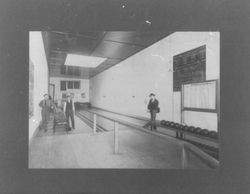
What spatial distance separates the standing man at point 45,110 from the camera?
87cm

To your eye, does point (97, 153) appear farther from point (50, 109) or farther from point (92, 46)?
point (92, 46)

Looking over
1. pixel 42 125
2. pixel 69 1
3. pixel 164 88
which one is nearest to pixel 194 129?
pixel 164 88

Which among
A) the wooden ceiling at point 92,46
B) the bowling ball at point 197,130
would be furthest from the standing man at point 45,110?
the bowling ball at point 197,130

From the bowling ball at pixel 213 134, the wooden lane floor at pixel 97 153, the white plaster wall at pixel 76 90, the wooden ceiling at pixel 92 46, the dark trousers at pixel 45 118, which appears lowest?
the wooden lane floor at pixel 97 153

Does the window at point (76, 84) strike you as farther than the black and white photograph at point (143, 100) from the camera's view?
Yes

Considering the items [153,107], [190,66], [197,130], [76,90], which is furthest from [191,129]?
[76,90]

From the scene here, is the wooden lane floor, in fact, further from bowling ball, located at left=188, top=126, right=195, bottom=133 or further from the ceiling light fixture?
the ceiling light fixture

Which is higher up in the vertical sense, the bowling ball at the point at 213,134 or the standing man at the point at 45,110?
the standing man at the point at 45,110

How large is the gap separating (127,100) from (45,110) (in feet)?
1.57

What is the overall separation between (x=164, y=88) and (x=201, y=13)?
1.46 feet

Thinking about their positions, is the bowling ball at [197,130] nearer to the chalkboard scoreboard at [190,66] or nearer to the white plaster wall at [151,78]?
the white plaster wall at [151,78]

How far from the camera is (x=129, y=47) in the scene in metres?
0.89

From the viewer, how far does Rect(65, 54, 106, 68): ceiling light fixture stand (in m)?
0.91

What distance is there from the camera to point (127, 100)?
35.8 inches
